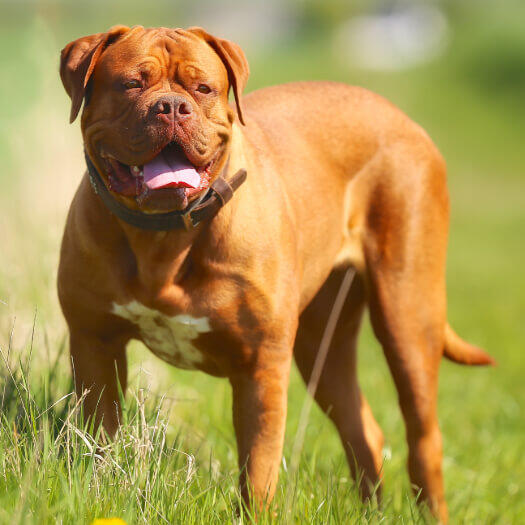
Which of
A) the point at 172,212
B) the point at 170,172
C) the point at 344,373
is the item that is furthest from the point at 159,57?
the point at 344,373

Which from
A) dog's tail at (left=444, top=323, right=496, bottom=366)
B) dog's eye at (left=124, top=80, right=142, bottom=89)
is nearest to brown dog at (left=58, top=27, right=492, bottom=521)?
dog's eye at (left=124, top=80, right=142, bottom=89)

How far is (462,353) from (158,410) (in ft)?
6.55

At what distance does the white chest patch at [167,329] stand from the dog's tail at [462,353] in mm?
1467

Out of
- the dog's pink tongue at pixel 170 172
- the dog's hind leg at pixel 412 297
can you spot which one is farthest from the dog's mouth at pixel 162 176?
the dog's hind leg at pixel 412 297

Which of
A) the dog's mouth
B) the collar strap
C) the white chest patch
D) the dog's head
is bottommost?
the white chest patch

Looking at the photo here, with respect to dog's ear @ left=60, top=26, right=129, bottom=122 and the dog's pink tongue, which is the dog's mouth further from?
dog's ear @ left=60, top=26, right=129, bottom=122

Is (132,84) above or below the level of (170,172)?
above

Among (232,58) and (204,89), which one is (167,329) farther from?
(232,58)

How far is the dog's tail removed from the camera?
4301mm

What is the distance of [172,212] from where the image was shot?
3.08 m

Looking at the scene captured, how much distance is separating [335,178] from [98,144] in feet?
4.26

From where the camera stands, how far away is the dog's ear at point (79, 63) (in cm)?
300

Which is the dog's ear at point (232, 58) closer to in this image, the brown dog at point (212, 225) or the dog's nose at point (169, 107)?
the brown dog at point (212, 225)

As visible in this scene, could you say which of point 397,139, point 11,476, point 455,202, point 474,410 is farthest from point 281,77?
point 11,476
